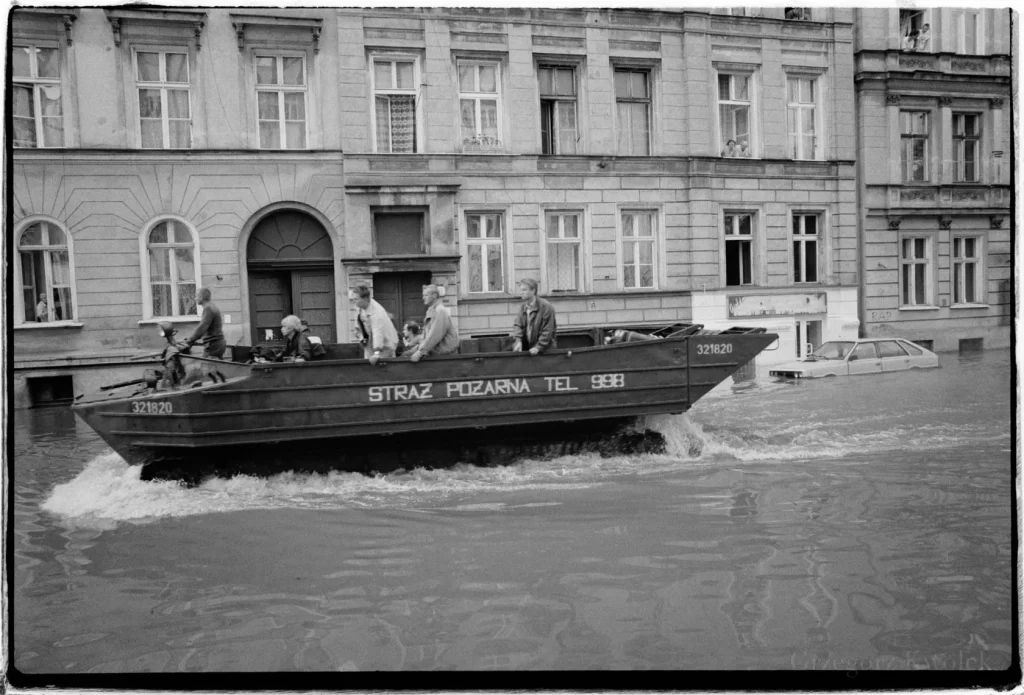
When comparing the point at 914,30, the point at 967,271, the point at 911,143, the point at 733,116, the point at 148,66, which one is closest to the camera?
the point at 914,30

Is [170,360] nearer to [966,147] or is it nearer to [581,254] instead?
[581,254]

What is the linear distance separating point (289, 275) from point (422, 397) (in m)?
2.21

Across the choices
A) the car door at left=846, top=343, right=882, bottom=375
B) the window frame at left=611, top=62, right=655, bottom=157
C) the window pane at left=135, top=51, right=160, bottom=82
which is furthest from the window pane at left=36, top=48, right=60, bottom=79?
the car door at left=846, top=343, right=882, bottom=375

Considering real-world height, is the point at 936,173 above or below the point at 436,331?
above

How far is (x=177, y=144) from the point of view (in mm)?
6312

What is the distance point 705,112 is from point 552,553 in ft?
15.5

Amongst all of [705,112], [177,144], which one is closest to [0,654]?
[177,144]

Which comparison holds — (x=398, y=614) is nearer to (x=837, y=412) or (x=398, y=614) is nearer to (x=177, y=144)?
(x=177, y=144)

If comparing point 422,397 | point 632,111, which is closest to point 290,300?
point 422,397

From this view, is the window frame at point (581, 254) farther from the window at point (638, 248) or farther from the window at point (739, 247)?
the window at point (739, 247)

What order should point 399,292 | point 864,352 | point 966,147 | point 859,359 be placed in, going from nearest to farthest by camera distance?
1. point 966,147
2. point 864,352
3. point 859,359
4. point 399,292

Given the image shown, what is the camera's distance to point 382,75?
7.21m

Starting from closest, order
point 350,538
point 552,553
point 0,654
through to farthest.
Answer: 1. point 0,654
2. point 552,553
3. point 350,538

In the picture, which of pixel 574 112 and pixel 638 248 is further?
pixel 574 112
